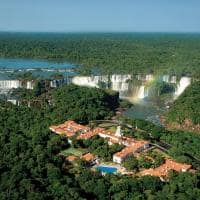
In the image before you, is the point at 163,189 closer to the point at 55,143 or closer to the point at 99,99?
the point at 55,143

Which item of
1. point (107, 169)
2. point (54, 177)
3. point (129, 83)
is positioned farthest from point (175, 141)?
point (129, 83)

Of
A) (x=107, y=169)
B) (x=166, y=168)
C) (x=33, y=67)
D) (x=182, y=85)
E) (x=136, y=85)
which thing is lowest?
(x=107, y=169)

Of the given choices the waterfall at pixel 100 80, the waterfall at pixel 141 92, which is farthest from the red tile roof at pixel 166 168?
the waterfall at pixel 100 80

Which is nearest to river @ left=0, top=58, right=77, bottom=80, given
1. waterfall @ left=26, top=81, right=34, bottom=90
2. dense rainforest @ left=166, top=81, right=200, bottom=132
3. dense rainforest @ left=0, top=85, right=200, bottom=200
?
waterfall @ left=26, top=81, right=34, bottom=90

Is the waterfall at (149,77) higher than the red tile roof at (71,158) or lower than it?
higher

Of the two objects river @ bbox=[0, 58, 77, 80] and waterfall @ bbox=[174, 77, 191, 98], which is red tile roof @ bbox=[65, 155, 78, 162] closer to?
waterfall @ bbox=[174, 77, 191, 98]

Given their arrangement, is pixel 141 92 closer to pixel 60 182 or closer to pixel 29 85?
pixel 29 85

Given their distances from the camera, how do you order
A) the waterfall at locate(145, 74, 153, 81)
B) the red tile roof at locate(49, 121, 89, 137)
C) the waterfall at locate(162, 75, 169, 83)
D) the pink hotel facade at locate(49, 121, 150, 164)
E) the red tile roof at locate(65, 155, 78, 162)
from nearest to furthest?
the red tile roof at locate(65, 155, 78, 162) → the pink hotel facade at locate(49, 121, 150, 164) → the red tile roof at locate(49, 121, 89, 137) → the waterfall at locate(162, 75, 169, 83) → the waterfall at locate(145, 74, 153, 81)

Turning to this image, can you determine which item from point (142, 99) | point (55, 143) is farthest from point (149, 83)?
point (55, 143)

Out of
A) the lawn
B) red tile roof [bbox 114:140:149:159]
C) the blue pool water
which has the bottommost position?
the blue pool water

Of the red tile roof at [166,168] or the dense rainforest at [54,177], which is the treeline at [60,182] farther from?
the red tile roof at [166,168]

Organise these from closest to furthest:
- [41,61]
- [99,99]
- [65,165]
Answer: [65,165]
[99,99]
[41,61]
